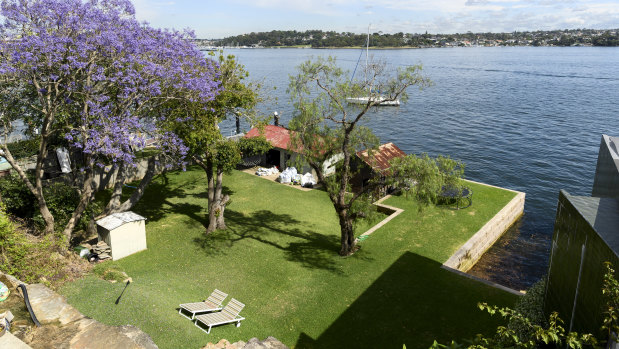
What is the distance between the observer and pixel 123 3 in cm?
1891

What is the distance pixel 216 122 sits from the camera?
21.7m

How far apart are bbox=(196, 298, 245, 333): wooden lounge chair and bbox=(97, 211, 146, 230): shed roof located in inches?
295

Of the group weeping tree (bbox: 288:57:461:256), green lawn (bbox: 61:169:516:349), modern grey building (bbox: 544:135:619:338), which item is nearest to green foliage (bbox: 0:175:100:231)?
green lawn (bbox: 61:169:516:349)

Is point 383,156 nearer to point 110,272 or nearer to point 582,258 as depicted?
point 110,272

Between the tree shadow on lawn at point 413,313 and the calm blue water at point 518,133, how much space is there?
586 cm

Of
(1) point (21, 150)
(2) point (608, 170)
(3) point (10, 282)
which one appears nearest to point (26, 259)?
(3) point (10, 282)

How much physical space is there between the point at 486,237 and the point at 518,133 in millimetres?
38965

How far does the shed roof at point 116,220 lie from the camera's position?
19.0 m

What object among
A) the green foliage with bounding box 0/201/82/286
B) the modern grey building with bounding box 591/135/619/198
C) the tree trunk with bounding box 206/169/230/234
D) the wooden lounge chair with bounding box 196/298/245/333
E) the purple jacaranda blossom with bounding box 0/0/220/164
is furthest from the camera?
the tree trunk with bounding box 206/169/230/234

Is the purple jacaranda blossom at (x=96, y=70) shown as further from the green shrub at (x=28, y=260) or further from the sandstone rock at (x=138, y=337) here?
the sandstone rock at (x=138, y=337)

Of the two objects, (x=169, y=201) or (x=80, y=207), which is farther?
(x=169, y=201)

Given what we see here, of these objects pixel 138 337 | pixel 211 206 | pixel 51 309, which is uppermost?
pixel 51 309

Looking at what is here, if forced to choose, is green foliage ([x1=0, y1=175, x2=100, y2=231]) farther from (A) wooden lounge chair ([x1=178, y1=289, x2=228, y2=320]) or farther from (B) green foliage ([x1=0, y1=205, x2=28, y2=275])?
(A) wooden lounge chair ([x1=178, y1=289, x2=228, y2=320])

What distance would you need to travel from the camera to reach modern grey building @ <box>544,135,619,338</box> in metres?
9.20
